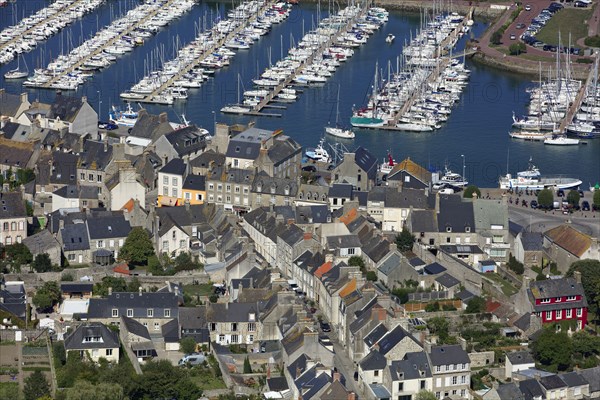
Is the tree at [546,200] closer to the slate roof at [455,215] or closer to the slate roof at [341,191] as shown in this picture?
the slate roof at [455,215]

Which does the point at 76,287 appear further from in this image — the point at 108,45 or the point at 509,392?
the point at 108,45

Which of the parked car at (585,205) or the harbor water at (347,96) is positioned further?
the harbor water at (347,96)

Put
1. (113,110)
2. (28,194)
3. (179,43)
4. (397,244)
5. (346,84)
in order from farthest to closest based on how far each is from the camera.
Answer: (179,43) → (346,84) → (113,110) → (28,194) → (397,244)

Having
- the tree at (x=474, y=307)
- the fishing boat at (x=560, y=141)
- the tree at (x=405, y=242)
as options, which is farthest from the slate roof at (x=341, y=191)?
the fishing boat at (x=560, y=141)

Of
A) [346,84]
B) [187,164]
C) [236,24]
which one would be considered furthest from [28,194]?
[236,24]

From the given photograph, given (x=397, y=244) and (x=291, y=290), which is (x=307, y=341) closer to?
(x=291, y=290)

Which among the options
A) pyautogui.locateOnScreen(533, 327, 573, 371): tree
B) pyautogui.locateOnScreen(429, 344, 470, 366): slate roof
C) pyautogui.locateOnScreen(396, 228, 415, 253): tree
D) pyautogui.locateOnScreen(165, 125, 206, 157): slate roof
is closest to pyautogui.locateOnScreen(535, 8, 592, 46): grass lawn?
pyautogui.locateOnScreen(165, 125, 206, 157): slate roof
